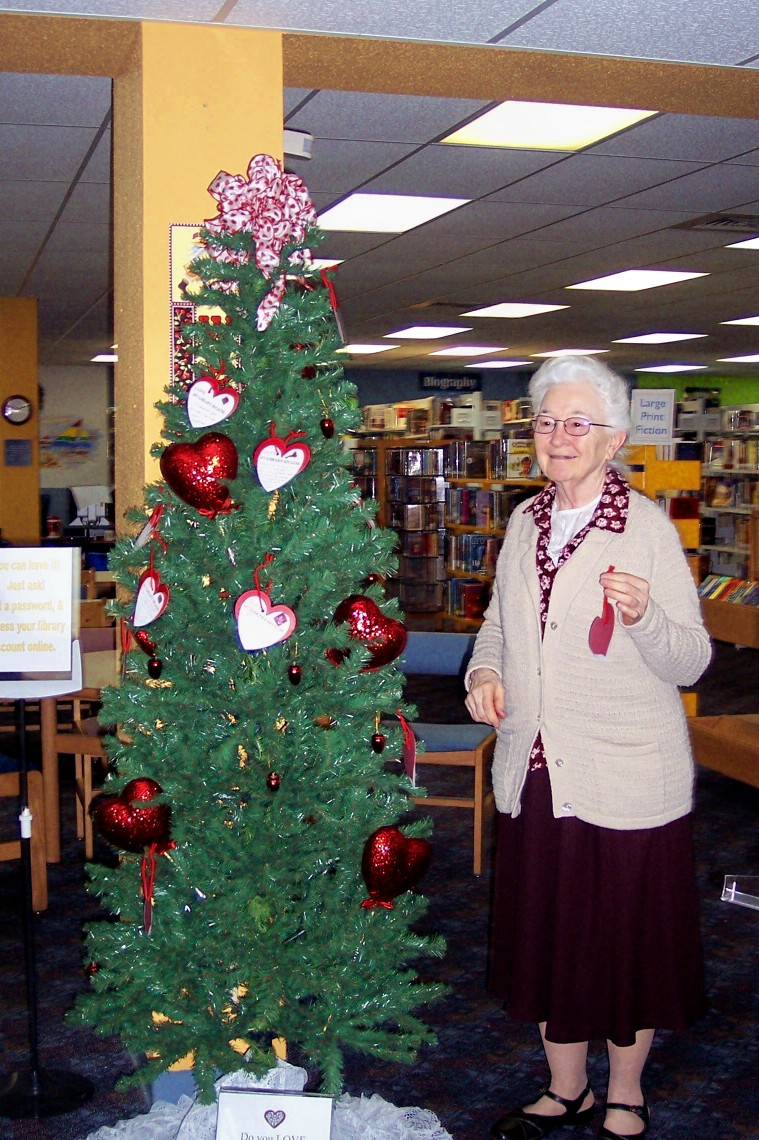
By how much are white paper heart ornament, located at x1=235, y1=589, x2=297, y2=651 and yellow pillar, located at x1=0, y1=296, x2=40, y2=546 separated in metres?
7.58

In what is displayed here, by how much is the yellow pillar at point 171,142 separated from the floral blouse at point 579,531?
987mm

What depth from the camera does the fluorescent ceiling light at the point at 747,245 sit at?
675 cm

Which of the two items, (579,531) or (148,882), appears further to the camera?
(579,531)

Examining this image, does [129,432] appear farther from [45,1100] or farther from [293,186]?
[45,1100]

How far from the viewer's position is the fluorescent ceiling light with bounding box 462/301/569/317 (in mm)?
9516

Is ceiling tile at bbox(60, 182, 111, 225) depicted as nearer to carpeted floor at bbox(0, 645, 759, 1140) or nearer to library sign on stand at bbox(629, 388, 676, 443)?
library sign on stand at bbox(629, 388, 676, 443)

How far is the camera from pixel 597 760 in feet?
7.27

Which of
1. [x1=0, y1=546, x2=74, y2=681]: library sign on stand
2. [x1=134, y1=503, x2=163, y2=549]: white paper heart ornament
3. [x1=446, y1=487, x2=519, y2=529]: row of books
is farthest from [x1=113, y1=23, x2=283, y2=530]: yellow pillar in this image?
[x1=446, y1=487, x2=519, y2=529]: row of books

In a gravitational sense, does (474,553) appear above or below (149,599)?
below

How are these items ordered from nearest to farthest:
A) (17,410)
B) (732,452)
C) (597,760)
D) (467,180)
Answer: (597,760)
(467,180)
(17,410)
(732,452)

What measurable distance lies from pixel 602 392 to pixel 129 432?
1275 millimetres

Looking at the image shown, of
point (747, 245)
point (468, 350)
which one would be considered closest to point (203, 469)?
point (747, 245)

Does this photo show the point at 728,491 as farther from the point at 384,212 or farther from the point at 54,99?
the point at 54,99

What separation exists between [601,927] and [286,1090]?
708mm
